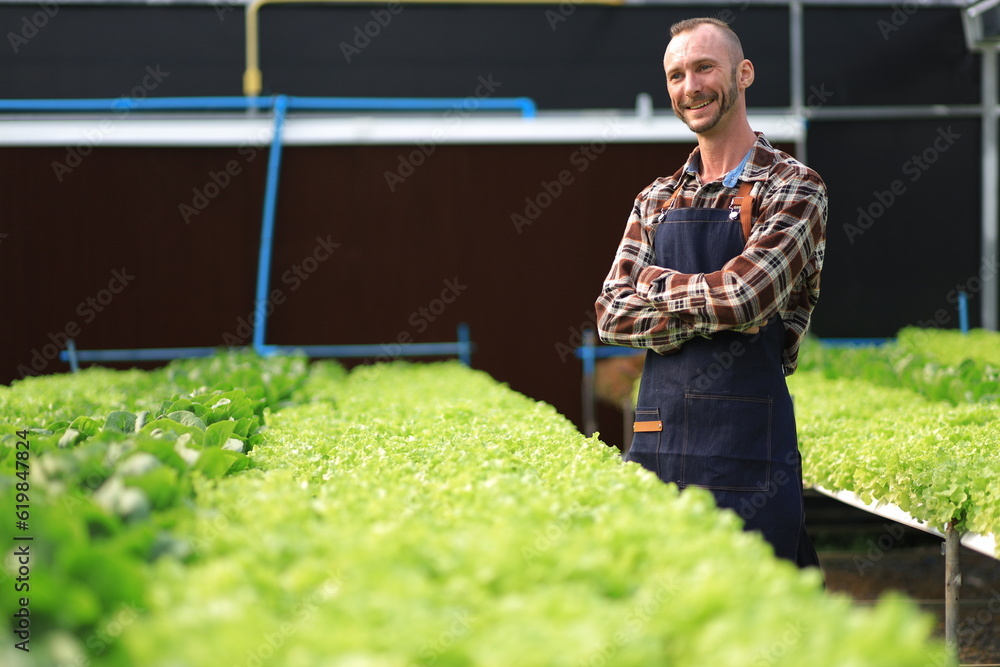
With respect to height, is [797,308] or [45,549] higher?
[797,308]

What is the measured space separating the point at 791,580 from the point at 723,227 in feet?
5.79

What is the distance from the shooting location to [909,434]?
3.82 m

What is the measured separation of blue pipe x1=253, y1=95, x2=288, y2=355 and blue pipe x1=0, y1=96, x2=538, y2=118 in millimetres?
545

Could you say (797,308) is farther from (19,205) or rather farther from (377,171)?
(19,205)

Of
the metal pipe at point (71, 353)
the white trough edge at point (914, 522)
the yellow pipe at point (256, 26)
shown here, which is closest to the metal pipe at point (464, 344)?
the yellow pipe at point (256, 26)

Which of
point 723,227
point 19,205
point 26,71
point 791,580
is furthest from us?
point 26,71

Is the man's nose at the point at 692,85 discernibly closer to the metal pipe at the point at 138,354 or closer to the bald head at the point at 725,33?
the bald head at the point at 725,33

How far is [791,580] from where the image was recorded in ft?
4.78

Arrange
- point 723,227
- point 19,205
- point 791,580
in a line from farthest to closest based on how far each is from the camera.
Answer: point 19,205 → point 723,227 → point 791,580

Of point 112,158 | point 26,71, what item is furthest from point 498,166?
point 26,71

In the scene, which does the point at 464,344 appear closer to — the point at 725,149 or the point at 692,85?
the point at 725,149

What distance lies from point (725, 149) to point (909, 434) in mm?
1464

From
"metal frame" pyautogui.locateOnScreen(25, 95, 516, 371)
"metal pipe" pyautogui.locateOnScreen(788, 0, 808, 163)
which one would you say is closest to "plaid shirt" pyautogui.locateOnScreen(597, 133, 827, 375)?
"metal frame" pyautogui.locateOnScreen(25, 95, 516, 371)

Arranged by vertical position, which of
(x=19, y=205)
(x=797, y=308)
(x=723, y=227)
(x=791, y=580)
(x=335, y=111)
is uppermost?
(x=335, y=111)
